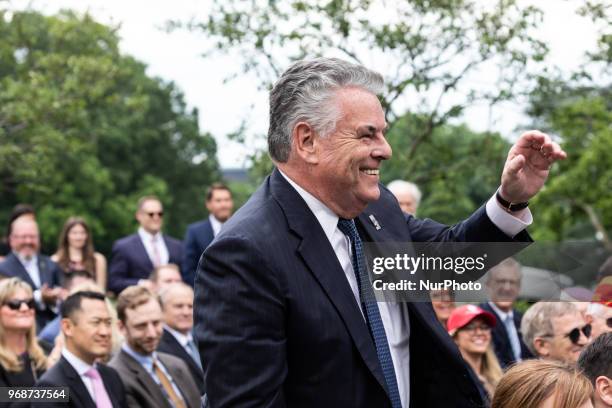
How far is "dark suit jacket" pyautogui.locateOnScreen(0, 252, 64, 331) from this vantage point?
9.59 m

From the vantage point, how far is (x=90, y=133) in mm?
36125

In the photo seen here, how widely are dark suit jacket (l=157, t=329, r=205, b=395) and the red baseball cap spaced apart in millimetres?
2170

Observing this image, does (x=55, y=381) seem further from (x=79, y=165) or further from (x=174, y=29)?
(x=79, y=165)

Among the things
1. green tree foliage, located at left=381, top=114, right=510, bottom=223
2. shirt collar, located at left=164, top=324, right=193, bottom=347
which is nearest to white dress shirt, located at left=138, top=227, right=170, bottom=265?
shirt collar, located at left=164, top=324, right=193, bottom=347

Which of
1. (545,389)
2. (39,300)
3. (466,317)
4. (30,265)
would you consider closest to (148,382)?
(466,317)

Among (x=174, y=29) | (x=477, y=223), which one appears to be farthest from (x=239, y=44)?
(x=477, y=223)

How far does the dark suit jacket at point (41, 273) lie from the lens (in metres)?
9.59

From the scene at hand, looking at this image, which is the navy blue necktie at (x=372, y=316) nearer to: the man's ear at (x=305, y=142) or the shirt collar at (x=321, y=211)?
the shirt collar at (x=321, y=211)

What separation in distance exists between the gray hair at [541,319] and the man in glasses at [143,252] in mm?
4791

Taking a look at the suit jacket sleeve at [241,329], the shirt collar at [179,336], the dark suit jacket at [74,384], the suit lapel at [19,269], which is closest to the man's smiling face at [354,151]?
the suit jacket sleeve at [241,329]

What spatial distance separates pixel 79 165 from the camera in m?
44.9

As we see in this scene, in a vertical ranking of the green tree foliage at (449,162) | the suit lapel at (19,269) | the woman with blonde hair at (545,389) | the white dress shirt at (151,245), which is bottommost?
the woman with blonde hair at (545,389)

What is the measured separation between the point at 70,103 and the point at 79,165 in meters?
27.6
